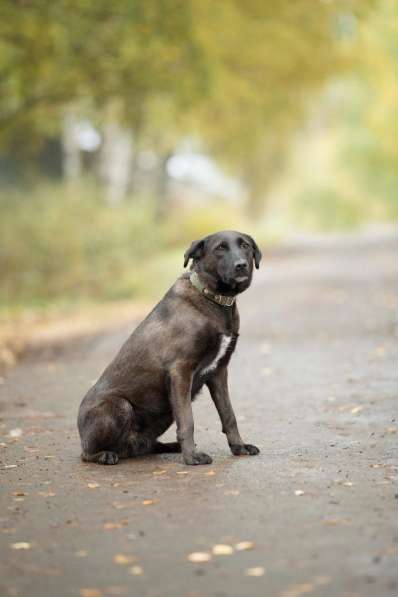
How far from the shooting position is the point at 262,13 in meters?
28.4

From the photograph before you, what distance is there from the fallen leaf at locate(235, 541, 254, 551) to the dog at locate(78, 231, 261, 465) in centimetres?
198

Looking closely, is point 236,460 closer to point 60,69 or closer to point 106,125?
point 60,69

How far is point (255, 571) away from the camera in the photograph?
4742mm

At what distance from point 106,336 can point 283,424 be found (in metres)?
8.05

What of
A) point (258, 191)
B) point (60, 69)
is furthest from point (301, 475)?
point (258, 191)

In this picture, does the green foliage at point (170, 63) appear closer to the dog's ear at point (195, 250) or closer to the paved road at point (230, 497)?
the paved road at point (230, 497)

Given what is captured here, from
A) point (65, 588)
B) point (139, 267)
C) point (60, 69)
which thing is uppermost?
point (60, 69)

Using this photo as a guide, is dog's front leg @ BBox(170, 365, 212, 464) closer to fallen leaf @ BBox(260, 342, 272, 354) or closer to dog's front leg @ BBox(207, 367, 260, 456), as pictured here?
dog's front leg @ BBox(207, 367, 260, 456)

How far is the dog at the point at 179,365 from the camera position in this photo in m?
7.15

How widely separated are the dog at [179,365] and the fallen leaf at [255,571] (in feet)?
7.85

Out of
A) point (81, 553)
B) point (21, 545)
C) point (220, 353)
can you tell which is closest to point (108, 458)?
point (220, 353)

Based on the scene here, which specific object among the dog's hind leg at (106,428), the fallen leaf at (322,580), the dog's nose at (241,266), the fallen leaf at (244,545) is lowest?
the fallen leaf at (322,580)

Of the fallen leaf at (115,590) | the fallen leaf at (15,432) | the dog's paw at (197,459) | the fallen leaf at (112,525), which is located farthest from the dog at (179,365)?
the fallen leaf at (115,590)

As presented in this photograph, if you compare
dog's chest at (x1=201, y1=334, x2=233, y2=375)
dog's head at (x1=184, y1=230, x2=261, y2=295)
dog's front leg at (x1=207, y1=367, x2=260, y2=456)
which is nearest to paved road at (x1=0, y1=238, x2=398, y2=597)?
dog's front leg at (x1=207, y1=367, x2=260, y2=456)
